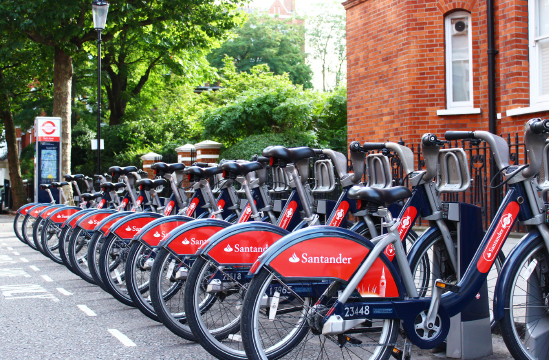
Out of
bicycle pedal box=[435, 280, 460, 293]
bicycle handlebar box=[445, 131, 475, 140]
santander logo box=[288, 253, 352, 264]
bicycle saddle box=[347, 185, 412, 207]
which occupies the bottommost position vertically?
bicycle pedal box=[435, 280, 460, 293]

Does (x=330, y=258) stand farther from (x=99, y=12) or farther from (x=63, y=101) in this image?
(x=63, y=101)

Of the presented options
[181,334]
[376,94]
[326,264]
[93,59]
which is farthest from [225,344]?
[93,59]

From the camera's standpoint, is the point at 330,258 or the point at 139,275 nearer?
the point at 330,258

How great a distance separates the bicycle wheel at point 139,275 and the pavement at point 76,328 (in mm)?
205

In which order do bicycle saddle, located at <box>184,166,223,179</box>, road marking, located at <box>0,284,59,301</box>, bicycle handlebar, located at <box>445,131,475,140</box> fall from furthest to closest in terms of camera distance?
1. road marking, located at <box>0,284,59,301</box>
2. bicycle saddle, located at <box>184,166,223,179</box>
3. bicycle handlebar, located at <box>445,131,475,140</box>

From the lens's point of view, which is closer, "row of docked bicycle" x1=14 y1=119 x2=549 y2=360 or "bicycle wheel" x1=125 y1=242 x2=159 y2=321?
"row of docked bicycle" x1=14 y1=119 x2=549 y2=360

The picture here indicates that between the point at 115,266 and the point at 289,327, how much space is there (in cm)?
286

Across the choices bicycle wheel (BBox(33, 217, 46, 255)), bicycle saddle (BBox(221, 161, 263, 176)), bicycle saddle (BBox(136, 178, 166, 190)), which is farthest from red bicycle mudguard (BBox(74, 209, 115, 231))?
bicycle wheel (BBox(33, 217, 46, 255))

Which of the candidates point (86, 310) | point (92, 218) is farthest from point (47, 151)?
point (86, 310)

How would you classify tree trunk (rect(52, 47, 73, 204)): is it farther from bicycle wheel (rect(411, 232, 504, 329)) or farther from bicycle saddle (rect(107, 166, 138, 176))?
bicycle wheel (rect(411, 232, 504, 329))

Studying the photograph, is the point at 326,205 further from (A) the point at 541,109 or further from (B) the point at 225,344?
(A) the point at 541,109

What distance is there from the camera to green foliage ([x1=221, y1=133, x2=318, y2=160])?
15797 mm

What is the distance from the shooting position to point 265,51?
49.9m

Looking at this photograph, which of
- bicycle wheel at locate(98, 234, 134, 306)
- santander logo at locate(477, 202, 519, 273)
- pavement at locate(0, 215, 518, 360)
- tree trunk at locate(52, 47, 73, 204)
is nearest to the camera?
santander logo at locate(477, 202, 519, 273)
